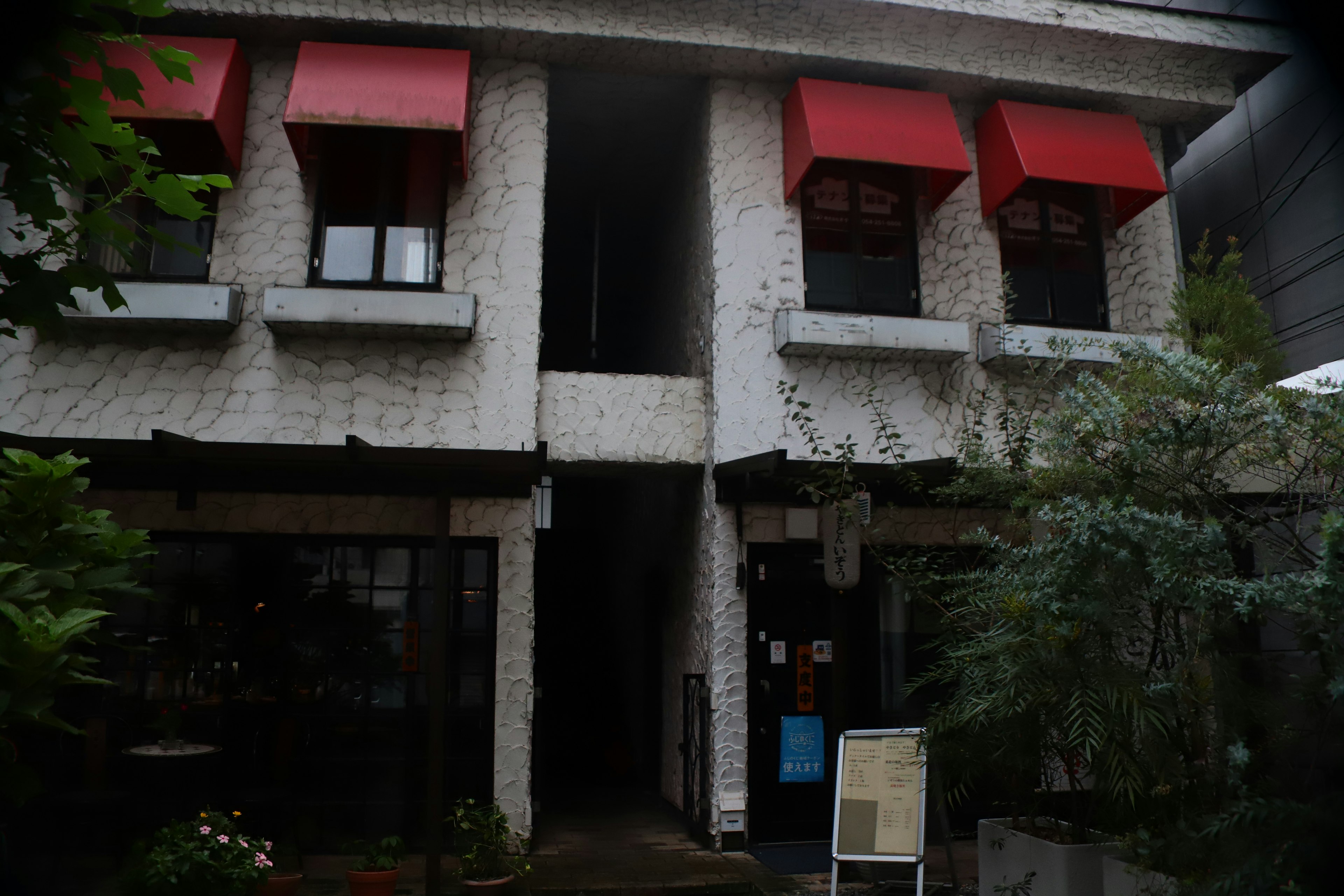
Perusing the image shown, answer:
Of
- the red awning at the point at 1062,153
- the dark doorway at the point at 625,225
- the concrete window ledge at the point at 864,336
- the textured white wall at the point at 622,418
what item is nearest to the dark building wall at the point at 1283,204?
the red awning at the point at 1062,153

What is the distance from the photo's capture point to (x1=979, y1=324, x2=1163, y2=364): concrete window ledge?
Result: 855 centimetres

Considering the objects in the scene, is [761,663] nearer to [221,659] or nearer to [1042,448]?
[1042,448]

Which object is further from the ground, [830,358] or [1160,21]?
[1160,21]

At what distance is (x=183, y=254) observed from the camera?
8.09m

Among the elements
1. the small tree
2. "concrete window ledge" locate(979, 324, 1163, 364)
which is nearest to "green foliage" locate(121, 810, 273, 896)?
the small tree

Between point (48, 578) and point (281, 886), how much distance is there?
3406 mm

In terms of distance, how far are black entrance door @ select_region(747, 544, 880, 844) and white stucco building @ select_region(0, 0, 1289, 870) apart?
3cm

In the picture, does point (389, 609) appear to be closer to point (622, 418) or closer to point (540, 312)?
point (622, 418)

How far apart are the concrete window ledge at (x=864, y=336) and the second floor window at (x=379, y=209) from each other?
128 inches

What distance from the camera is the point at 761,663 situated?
8.24 metres

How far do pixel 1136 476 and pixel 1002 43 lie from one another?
6127 millimetres

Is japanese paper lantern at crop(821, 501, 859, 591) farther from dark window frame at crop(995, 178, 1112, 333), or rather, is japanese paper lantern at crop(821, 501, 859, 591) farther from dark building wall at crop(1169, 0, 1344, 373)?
dark building wall at crop(1169, 0, 1344, 373)

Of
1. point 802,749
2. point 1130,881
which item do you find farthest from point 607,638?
point 1130,881

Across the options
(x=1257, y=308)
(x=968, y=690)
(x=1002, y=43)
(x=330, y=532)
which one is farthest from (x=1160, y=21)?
(x=330, y=532)
